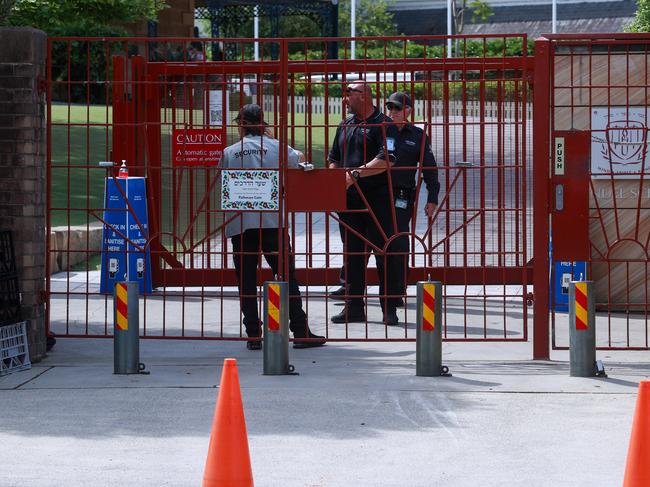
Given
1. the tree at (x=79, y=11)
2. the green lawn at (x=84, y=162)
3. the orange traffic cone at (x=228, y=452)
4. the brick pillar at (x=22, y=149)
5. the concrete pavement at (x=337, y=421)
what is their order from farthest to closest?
the tree at (x=79, y=11), the green lawn at (x=84, y=162), the brick pillar at (x=22, y=149), the concrete pavement at (x=337, y=421), the orange traffic cone at (x=228, y=452)

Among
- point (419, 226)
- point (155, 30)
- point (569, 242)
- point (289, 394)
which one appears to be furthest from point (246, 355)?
point (155, 30)

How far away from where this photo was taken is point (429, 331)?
8.47 m

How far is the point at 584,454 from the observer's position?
652 cm

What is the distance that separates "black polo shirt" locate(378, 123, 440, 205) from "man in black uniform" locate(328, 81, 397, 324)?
99 mm

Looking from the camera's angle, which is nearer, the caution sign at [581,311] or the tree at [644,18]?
the caution sign at [581,311]

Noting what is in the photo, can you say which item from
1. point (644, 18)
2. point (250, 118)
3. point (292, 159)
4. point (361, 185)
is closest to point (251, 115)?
point (250, 118)

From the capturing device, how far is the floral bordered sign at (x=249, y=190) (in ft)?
30.9

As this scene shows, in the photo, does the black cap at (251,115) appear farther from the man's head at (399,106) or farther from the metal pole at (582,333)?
the metal pole at (582,333)

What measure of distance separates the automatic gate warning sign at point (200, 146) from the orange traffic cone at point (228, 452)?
5406 mm

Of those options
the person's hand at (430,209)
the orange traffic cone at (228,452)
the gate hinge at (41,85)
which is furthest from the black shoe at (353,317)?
the orange traffic cone at (228,452)

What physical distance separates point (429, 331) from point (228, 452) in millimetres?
3144

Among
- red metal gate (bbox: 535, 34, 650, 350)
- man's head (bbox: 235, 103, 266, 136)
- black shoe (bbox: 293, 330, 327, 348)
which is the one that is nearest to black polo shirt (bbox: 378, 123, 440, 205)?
red metal gate (bbox: 535, 34, 650, 350)

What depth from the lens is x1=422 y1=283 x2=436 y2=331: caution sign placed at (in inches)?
330

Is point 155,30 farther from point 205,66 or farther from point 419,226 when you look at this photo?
point 205,66
